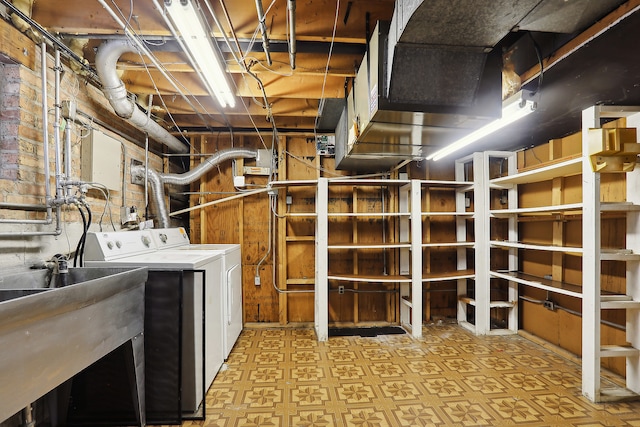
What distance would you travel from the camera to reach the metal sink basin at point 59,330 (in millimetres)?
926

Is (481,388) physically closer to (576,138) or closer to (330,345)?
(330,345)

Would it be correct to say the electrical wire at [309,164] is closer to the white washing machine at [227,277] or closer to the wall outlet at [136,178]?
the white washing machine at [227,277]

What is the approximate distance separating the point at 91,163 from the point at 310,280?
235 centimetres

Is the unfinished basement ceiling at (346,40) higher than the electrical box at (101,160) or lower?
higher

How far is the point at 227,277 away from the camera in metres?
2.58

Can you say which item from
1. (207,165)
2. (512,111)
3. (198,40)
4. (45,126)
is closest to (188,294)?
(45,126)

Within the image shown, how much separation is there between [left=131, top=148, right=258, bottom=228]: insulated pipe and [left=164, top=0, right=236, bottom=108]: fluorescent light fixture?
1251 millimetres

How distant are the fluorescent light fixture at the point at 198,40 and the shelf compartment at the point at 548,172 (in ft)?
8.30

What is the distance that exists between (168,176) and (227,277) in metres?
1.39

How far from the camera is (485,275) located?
313 cm

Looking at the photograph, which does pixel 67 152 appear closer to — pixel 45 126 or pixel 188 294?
pixel 45 126

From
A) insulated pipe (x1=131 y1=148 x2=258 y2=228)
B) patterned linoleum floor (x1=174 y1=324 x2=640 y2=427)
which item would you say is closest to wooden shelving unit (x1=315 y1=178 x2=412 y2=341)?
patterned linoleum floor (x1=174 y1=324 x2=640 y2=427)

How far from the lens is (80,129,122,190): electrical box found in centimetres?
210

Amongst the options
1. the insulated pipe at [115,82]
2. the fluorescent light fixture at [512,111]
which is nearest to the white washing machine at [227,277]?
the insulated pipe at [115,82]
